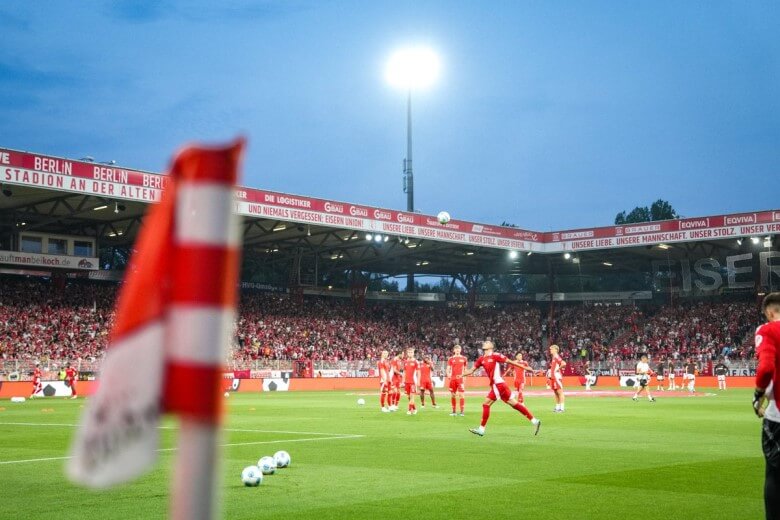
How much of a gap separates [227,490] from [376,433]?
33.0 feet

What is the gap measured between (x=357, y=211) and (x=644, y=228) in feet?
65.6

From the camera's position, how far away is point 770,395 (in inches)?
322

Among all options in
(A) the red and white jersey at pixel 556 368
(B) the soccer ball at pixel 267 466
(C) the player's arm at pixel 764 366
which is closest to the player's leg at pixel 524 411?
(B) the soccer ball at pixel 267 466

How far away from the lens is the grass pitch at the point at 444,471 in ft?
34.7

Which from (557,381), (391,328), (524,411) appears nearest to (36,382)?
(557,381)

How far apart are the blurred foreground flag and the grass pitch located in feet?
26.7

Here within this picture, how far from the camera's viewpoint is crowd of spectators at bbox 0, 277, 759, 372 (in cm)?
5003

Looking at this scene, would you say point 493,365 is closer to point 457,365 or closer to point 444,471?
point 457,365

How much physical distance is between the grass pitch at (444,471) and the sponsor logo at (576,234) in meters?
37.6

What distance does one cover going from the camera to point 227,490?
1223 cm

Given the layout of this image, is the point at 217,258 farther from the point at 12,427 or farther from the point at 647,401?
the point at 647,401

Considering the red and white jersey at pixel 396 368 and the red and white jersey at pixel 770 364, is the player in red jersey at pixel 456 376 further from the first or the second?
the red and white jersey at pixel 770 364

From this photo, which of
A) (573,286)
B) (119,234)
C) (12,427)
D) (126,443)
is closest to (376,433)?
(12,427)

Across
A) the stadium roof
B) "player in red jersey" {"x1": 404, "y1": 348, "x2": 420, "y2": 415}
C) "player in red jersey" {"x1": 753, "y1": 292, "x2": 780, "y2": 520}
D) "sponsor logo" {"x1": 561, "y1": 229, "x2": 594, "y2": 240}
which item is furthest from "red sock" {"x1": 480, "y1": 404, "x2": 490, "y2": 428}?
"sponsor logo" {"x1": 561, "y1": 229, "x2": 594, "y2": 240}
